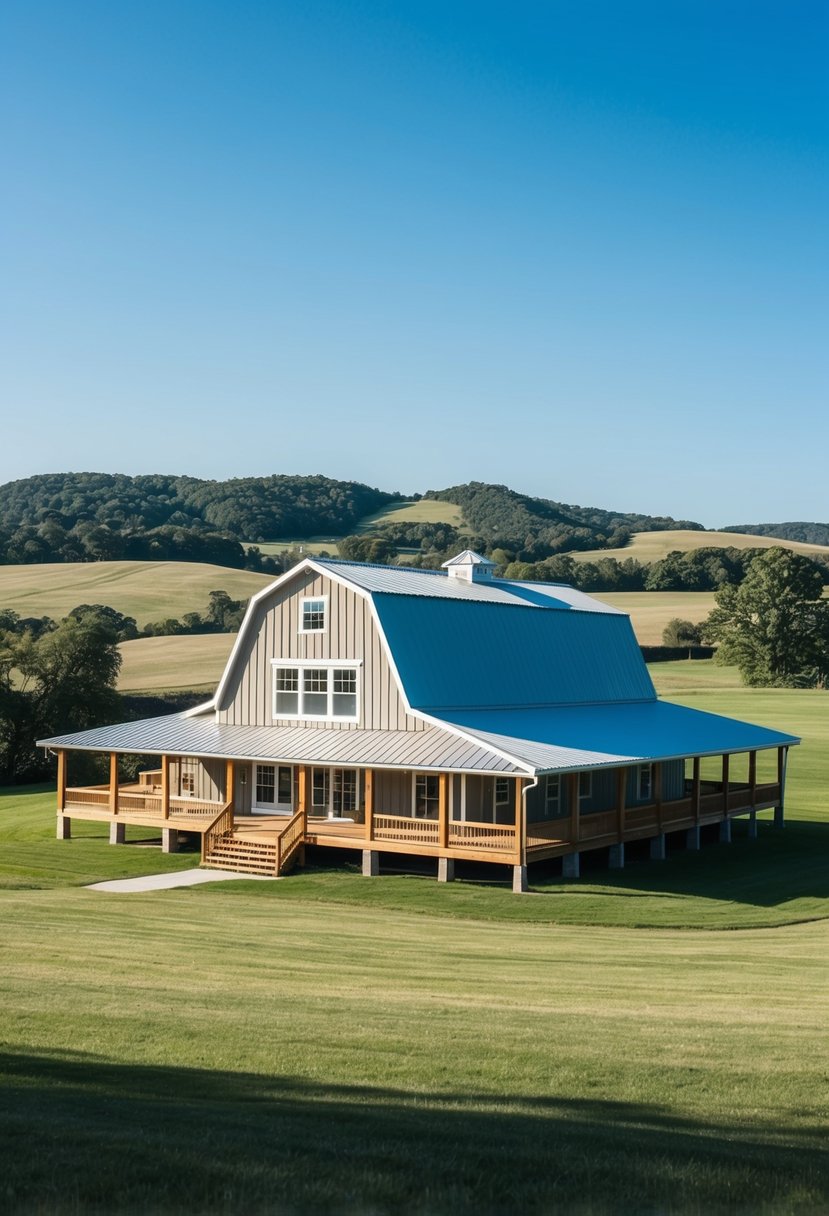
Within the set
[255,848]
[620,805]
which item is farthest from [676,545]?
[255,848]

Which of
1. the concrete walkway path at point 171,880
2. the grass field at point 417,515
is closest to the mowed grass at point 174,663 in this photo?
the concrete walkway path at point 171,880

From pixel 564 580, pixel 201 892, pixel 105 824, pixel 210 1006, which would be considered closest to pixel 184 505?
pixel 564 580

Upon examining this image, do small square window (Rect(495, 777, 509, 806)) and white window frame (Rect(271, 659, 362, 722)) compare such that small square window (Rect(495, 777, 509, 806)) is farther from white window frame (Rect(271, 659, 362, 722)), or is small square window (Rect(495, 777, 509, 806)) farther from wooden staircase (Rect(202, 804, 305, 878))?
wooden staircase (Rect(202, 804, 305, 878))

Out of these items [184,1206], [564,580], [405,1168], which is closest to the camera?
[184,1206]

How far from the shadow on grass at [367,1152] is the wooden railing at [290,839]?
19.5 metres

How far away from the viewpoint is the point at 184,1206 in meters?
6.31

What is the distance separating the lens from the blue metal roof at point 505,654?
105 feet

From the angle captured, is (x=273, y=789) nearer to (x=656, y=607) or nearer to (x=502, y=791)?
(x=502, y=791)

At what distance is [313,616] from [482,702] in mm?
4859

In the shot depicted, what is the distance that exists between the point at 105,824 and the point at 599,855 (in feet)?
48.1

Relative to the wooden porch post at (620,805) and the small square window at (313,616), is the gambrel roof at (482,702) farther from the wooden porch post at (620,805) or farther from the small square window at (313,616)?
the small square window at (313,616)

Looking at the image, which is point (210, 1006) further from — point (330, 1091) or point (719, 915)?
point (719, 915)

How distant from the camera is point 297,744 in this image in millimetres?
31422

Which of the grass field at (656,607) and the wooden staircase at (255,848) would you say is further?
the grass field at (656,607)
